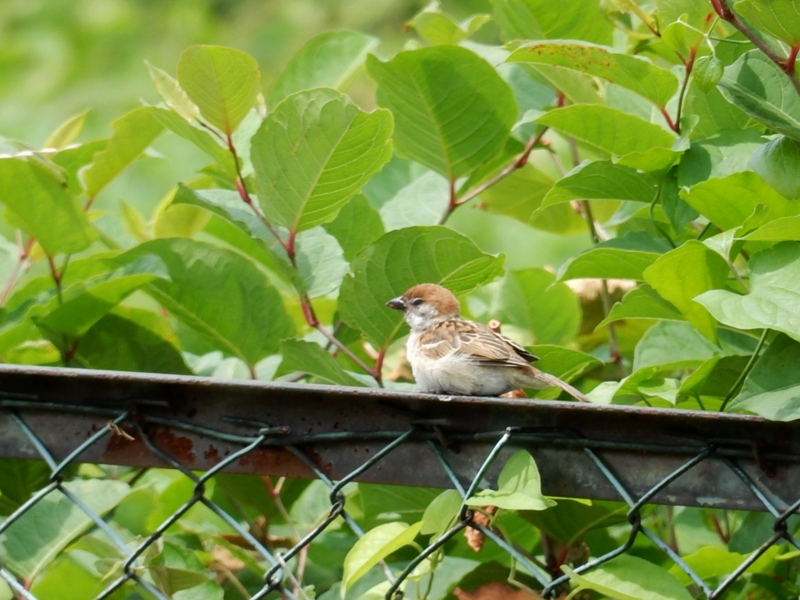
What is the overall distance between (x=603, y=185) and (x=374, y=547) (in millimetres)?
656

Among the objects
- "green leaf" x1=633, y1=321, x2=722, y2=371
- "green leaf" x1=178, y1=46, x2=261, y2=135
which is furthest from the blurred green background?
"green leaf" x1=633, y1=321, x2=722, y2=371

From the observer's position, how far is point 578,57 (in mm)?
1550

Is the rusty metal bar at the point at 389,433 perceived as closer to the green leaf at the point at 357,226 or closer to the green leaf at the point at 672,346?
the green leaf at the point at 672,346

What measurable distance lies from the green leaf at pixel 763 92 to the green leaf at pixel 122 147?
1035 mm

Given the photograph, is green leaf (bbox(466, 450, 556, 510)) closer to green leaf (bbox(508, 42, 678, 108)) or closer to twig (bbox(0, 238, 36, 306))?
green leaf (bbox(508, 42, 678, 108))

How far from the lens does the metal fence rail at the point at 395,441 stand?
1.06 meters

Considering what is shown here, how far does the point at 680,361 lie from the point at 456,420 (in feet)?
1.49

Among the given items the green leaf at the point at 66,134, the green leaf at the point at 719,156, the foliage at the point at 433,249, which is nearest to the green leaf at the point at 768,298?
the foliage at the point at 433,249

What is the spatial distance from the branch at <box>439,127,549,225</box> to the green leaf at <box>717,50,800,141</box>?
1.92 ft

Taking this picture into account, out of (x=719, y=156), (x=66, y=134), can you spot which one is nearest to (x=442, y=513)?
(x=719, y=156)

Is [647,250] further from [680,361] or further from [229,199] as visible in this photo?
[229,199]

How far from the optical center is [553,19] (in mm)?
1853

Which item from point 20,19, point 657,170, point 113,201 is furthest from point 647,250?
point 20,19

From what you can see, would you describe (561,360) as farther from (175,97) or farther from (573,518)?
(175,97)
